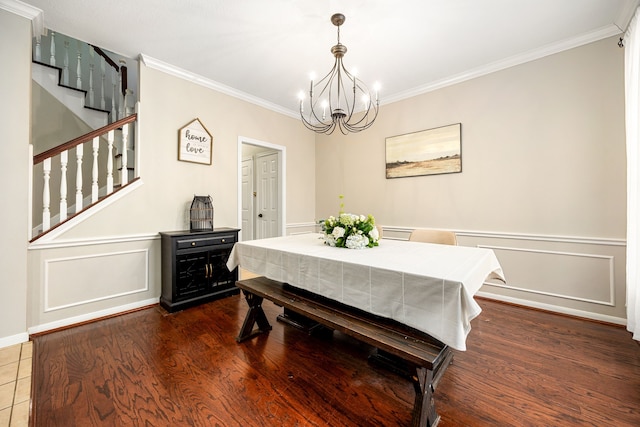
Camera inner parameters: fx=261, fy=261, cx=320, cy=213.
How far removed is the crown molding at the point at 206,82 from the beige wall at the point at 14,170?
3.17ft

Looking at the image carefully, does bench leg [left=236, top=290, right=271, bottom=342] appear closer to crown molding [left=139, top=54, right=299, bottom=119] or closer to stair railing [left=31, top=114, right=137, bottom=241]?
stair railing [left=31, top=114, right=137, bottom=241]

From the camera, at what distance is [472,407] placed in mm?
1502

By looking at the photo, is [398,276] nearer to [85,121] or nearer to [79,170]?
[79,170]

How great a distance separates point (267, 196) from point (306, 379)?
3593 millimetres

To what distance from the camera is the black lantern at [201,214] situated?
3.25 meters

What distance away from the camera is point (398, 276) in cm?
140

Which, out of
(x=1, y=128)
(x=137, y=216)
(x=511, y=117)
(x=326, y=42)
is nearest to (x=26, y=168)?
(x=1, y=128)

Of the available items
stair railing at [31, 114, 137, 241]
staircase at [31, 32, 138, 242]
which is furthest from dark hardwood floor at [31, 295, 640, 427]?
staircase at [31, 32, 138, 242]

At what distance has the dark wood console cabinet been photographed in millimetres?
2848

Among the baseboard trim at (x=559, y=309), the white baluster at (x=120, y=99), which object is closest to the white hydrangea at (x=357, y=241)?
the baseboard trim at (x=559, y=309)

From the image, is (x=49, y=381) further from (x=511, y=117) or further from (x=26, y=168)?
(x=511, y=117)

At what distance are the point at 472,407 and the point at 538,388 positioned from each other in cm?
52

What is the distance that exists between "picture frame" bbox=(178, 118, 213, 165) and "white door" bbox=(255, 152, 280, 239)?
1367mm

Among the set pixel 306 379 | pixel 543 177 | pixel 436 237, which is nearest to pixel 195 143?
pixel 306 379
